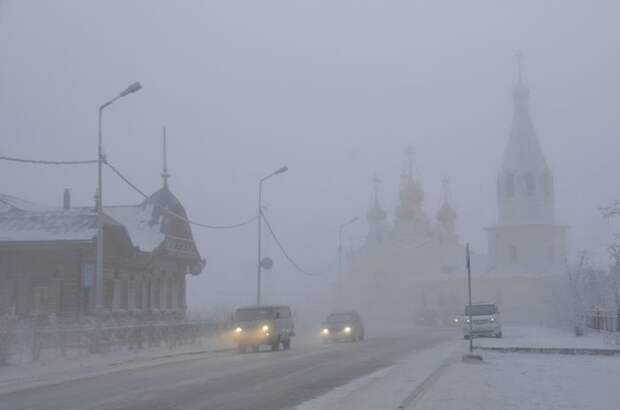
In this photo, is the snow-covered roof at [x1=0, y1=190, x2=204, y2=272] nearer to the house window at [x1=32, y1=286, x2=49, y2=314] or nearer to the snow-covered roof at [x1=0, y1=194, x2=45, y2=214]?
the snow-covered roof at [x1=0, y1=194, x2=45, y2=214]

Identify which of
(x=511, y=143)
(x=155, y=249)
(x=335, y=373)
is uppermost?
(x=511, y=143)

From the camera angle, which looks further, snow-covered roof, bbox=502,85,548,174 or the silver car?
snow-covered roof, bbox=502,85,548,174

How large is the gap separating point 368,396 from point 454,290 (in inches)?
3811

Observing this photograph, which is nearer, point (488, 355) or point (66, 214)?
point (488, 355)

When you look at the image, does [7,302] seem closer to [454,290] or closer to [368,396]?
[368,396]

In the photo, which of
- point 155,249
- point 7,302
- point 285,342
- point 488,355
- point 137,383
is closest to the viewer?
point 137,383

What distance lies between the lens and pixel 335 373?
2294 cm

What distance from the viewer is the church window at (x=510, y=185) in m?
102

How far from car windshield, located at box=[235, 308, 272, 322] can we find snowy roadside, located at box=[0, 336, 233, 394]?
1747mm

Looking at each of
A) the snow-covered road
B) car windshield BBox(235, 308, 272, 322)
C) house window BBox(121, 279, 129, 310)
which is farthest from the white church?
the snow-covered road

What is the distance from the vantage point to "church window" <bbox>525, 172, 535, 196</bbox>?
101 metres

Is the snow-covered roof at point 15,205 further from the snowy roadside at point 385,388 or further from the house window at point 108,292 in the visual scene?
the snowy roadside at point 385,388

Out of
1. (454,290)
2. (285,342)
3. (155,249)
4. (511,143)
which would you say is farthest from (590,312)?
(454,290)

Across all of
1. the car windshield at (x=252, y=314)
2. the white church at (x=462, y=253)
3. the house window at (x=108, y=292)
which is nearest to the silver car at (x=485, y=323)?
the car windshield at (x=252, y=314)
